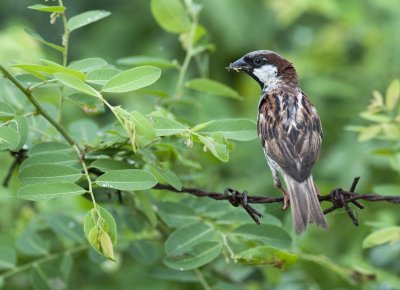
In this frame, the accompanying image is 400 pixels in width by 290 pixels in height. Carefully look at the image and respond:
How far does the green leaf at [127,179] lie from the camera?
3004 millimetres

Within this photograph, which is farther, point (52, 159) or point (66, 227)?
point (66, 227)

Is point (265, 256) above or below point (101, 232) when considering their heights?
below

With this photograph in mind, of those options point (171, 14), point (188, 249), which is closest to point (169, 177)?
point (188, 249)

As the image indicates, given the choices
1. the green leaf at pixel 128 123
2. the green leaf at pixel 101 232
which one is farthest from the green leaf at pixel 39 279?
the green leaf at pixel 128 123

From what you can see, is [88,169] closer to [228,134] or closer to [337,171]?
[228,134]

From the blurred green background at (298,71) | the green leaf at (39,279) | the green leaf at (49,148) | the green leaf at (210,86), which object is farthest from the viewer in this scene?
the blurred green background at (298,71)

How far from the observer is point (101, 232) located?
9.41ft

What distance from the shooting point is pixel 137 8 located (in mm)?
8883

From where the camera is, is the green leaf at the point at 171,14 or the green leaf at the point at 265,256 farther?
the green leaf at the point at 171,14

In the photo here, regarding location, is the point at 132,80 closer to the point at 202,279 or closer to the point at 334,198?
the point at 334,198

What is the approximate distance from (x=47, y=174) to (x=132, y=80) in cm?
48

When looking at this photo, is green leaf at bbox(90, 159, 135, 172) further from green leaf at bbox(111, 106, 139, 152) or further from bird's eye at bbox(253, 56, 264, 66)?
bird's eye at bbox(253, 56, 264, 66)

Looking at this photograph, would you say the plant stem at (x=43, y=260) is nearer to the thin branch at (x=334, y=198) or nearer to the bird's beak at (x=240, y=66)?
the thin branch at (x=334, y=198)

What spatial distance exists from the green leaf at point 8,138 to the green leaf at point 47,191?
15 centimetres
